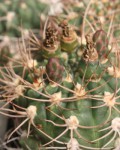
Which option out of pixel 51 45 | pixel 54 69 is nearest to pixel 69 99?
pixel 54 69

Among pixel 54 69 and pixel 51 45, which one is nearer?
pixel 54 69

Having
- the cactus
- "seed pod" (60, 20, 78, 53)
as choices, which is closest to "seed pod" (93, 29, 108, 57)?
the cactus

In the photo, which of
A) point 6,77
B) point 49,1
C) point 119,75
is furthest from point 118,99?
point 49,1

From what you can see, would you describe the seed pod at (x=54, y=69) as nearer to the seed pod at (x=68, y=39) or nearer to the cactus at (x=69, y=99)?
the cactus at (x=69, y=99)

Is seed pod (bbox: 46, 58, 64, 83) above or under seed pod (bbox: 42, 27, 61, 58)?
under

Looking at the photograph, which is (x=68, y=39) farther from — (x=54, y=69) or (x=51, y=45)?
(x=54, y=69)

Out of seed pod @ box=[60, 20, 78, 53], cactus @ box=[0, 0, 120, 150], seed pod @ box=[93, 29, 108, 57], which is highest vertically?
seed pod @ box=[60, 20, 78, 53]

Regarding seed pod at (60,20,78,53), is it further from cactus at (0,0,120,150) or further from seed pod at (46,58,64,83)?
seed pod at (46,58,64,83)

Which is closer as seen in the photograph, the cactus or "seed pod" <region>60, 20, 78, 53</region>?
the cactus

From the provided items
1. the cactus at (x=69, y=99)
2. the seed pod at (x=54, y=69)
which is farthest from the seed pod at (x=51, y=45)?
the seed pod at (x=54, y=69)
